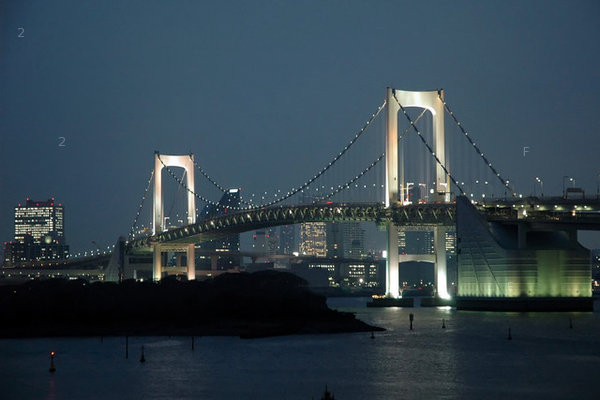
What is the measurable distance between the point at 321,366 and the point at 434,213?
29994 mm

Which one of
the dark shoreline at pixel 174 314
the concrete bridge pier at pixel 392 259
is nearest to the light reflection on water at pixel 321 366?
the dark shoreline at pixel 174 314

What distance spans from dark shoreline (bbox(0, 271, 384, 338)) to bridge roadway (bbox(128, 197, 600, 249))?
10970 millimetres

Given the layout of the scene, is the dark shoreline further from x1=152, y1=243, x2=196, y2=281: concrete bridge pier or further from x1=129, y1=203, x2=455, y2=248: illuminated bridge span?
x1=152, y1=243, x2=196, y2=281: concrete bridge pier

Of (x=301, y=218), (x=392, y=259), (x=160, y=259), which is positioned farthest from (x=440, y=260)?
(x=160, y=259)

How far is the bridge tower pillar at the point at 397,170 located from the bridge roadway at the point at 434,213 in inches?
44.6

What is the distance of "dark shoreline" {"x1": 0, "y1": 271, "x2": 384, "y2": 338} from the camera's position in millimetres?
48062

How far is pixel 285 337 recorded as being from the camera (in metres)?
46.0

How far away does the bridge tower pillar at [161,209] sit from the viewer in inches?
3516

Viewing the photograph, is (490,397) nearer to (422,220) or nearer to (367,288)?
(422,220)

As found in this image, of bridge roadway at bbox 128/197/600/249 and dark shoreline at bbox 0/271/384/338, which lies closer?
dark shoreline at bbox 0/271/384/338

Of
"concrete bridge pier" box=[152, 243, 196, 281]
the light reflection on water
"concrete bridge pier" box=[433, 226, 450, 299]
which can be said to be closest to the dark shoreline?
the light reflection on water

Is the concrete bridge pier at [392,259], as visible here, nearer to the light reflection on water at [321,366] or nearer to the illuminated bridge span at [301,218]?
the illuminated bridge span at [301,218]

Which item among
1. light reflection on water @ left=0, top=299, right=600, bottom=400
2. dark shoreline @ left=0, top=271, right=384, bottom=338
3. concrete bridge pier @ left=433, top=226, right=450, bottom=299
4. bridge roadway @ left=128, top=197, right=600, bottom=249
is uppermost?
bridge roadway @ left=128, top=197, right=600, bottom=249

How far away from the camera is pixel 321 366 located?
35250mm
